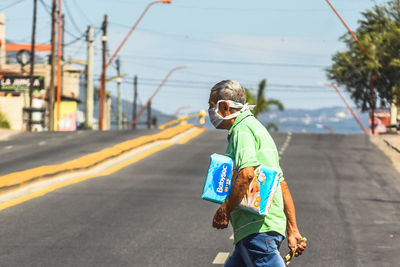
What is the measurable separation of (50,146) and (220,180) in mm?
24257

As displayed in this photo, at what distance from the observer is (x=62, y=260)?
8914 millimetres

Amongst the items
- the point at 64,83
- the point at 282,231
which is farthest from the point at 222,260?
the point at 64,83

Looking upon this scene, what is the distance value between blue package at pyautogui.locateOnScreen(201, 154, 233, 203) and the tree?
3734cm

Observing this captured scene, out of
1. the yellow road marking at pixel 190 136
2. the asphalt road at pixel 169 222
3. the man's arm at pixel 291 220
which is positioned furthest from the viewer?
the yellow road marking at pixel 190 136

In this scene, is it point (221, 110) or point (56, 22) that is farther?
point (56, 22)

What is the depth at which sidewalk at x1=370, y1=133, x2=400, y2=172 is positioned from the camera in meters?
26.0

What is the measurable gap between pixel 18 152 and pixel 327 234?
16.6 m

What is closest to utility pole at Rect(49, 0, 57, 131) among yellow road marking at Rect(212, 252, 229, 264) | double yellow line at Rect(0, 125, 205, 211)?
double yellow line at Rect(0, 125, 205, 211)

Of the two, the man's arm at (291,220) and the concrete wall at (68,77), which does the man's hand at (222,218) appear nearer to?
the man's arm at (291,220)

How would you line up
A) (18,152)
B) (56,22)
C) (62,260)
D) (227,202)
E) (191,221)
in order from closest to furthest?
(227,202) → (62,260) → (191,221) → (18,152) → (56,22)

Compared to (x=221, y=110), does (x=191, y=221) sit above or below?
below

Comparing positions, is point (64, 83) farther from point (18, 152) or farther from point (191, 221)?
point (191, 221)

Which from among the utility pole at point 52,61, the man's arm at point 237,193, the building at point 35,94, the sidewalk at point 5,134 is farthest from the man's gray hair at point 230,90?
the utility pole at point 52,61

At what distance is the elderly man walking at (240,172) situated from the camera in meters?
4.61
